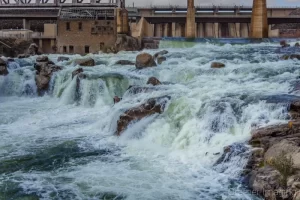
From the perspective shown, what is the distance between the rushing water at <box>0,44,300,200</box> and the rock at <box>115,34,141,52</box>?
49.0 feet

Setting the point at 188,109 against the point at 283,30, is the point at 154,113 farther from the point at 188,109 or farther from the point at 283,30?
the point at 283,30

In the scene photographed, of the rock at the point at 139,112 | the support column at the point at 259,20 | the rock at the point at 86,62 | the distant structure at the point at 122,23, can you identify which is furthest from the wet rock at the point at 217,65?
the support column at the point at 259,20

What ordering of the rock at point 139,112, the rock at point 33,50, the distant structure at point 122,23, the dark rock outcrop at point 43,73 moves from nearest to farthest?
1. the rock at point 139,112
2. the dark rock outcrop at point 43,73
3. the rock at point 33,50
4. the distant structure at point 122,23

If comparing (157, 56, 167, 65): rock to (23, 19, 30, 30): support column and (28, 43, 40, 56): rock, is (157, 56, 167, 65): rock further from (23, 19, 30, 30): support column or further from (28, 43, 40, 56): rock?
(23, 19, 30, 30): support column

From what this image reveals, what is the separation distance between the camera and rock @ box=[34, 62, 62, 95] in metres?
22.0

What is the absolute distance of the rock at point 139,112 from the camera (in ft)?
42.1

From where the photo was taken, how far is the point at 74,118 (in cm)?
1603

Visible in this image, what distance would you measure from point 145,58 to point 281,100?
11458mm

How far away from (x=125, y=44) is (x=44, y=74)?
13.6 metres

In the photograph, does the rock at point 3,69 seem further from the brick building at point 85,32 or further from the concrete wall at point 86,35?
the concrete wall at point 86,35

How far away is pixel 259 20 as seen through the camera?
38.5 meters

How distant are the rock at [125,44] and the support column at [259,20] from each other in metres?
13.0

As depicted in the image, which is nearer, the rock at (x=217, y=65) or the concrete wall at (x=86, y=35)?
the rock at (x=217, y=65)

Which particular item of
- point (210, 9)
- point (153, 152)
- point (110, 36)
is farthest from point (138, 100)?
point (210, 9)
